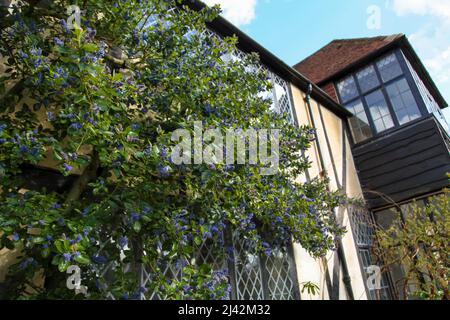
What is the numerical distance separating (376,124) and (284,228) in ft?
18.8

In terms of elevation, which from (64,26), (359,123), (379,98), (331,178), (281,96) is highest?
(379,98)

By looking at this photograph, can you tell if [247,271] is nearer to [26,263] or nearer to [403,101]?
[26,263]

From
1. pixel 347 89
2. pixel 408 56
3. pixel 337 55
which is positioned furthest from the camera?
pixel 337 55

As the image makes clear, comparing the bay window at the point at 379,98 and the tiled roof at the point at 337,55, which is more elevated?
the tiled roof at the point at 337,55

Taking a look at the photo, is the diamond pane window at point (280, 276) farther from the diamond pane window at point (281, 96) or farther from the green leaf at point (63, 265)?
the green leaf at point (63, 265)

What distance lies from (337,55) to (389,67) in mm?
2103

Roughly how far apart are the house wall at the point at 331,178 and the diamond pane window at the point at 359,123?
29 centimetres

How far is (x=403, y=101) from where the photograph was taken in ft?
25.4

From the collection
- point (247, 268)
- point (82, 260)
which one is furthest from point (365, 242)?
Result: point (82, 260)

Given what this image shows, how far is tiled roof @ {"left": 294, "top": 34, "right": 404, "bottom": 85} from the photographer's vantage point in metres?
8.53

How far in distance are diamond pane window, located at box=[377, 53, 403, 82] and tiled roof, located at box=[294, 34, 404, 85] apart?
0.38 metres

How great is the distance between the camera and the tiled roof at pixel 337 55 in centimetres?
853

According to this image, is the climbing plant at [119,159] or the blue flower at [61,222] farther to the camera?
the climbing plant at [119,159]

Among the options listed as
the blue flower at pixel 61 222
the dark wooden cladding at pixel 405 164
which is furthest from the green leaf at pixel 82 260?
the dark wooden cladding at pixel 405 164
